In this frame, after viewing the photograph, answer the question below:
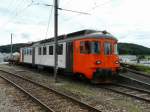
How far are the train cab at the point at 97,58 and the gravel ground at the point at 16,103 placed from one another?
4088 mm

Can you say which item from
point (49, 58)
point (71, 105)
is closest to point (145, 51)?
point (49, 58)

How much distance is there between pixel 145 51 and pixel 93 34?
42.7 metres

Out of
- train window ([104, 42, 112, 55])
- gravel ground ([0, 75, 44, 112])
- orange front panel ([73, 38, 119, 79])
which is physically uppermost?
train window ([104, 42, 112, 55])

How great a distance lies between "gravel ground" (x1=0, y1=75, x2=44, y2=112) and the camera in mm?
11003

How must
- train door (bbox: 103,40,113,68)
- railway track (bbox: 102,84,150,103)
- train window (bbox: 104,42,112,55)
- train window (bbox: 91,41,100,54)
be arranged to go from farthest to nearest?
train window (bbox: 104,42,112,55) → train door (bbox: 103,40,113,68) → train window (bbox: 91,41,100,54) → railway track (bbox: 102,84,150,103)

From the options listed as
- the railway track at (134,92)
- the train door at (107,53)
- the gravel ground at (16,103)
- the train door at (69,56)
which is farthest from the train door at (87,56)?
the gravel ground at (16,103)

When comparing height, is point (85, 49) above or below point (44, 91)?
above

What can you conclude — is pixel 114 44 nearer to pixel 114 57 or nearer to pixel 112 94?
pixel 114 57

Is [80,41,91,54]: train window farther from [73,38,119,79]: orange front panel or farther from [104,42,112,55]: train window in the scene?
[104,42,112,55]: train window

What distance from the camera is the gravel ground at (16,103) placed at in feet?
36.1

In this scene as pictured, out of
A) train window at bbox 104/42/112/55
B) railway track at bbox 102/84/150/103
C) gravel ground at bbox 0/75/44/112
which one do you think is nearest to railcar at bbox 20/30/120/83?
train window at bbox 104/42/112/55

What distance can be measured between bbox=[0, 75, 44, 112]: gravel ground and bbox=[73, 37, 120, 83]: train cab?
4.09 m

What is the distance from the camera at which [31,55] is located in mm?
31297

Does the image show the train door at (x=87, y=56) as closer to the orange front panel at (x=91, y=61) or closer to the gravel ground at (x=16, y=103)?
the orange front panel at (x=91, y=61)
